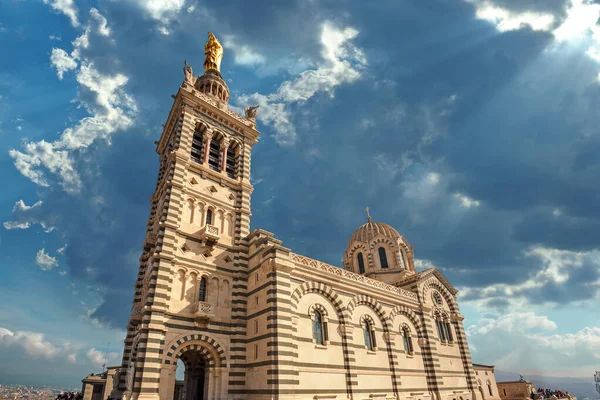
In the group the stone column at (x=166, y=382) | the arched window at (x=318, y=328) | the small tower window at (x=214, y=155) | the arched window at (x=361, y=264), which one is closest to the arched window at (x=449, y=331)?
the arched window at (x=361, y=264)

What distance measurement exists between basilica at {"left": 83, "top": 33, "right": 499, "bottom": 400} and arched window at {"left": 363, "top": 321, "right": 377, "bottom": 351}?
8cm

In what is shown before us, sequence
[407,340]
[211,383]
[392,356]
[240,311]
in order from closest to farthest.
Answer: [211,383], [240,311], [392,356], [407,340]

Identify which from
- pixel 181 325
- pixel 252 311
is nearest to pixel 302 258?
pixel 252 311

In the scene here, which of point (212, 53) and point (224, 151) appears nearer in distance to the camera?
point (224, 151)

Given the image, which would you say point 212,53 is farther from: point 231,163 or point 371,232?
point 371,232

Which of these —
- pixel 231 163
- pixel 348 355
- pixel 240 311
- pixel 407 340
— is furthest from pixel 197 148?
pixel 407 340

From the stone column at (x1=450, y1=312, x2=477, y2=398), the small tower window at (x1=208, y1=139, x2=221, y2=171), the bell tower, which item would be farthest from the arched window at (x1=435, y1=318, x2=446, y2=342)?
the small tower window at (x1=208, y1=139, x2=221, y2=171)

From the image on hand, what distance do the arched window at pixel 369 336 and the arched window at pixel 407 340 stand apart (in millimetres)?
4052

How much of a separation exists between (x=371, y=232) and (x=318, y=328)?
18.7 m

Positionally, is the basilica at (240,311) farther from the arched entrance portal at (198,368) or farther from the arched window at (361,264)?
the arched window at (361,264)

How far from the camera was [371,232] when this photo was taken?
125 feet

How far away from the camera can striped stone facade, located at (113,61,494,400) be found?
59.7ft

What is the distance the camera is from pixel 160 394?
16.7 m

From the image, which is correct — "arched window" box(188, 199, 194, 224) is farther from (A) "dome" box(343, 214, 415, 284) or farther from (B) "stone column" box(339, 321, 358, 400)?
(A) "dome" box(343, 214, 415, 284)
